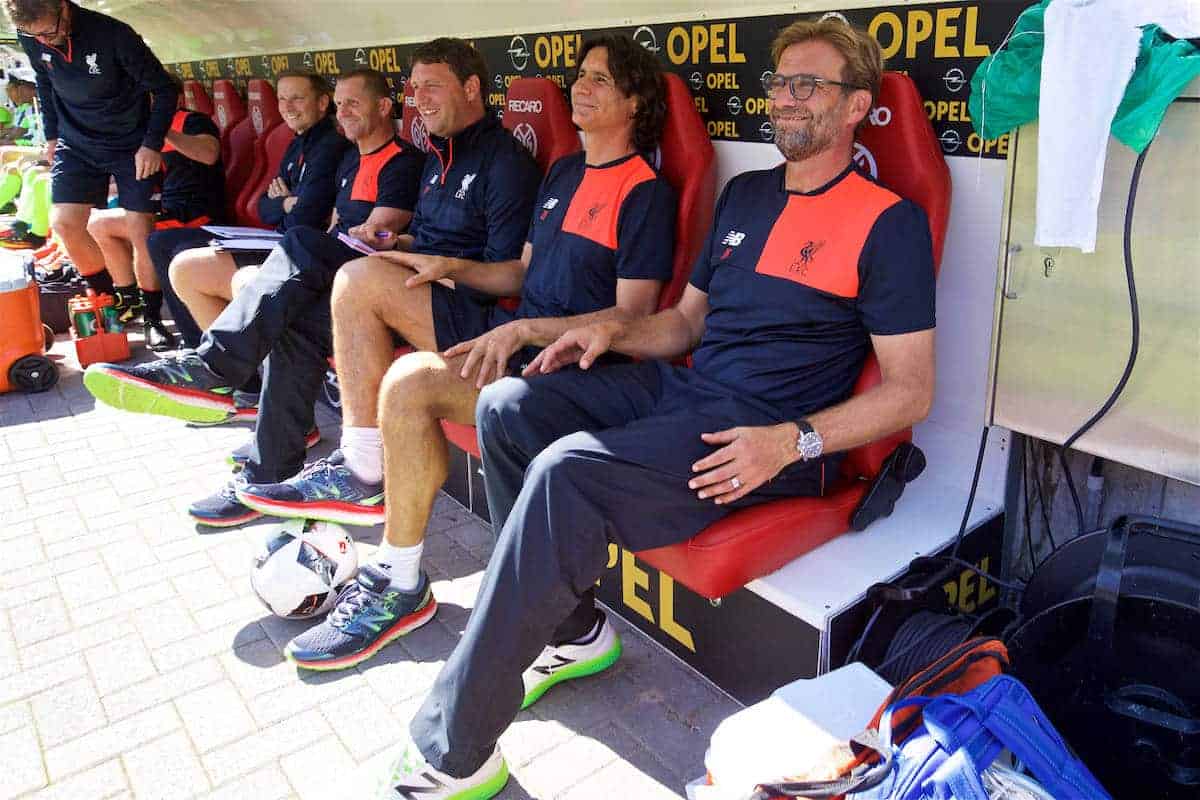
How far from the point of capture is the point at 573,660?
211 centimetres

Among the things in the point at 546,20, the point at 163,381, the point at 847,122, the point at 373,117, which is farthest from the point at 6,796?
the point at 546,20

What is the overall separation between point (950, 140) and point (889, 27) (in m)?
0.30

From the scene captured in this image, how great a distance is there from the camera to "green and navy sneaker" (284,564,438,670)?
218cm

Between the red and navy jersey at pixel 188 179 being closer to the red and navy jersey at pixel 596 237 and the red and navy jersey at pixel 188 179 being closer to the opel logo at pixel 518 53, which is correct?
the opel logo at pixel 518 53

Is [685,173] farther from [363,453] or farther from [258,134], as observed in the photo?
[258,134]

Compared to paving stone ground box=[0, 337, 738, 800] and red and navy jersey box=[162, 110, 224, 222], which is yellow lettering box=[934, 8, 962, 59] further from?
red and navy jersey box=[162, 110, 224, 222]

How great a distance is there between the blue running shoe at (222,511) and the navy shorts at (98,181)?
2.41m

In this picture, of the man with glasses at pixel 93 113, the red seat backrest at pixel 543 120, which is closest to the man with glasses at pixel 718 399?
the red seat backrest at pixel 543 120

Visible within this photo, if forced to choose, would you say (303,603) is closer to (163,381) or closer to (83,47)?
(163,381)

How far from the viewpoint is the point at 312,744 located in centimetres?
196

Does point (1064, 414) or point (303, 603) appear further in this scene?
point (303, 603)

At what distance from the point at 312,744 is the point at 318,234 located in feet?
5.02

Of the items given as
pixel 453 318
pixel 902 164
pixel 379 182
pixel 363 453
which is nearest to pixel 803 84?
pixel 902 164

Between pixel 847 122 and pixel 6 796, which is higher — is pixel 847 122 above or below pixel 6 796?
above
